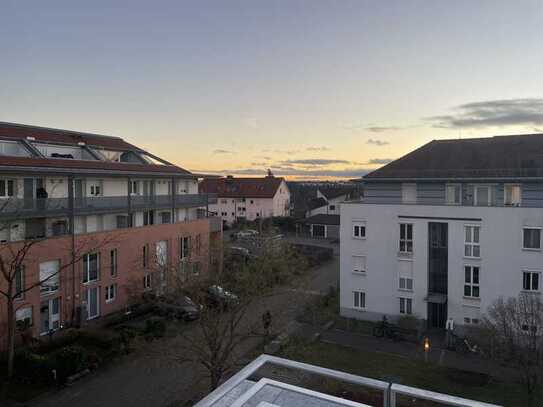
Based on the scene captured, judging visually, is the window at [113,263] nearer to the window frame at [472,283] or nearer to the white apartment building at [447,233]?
the white apartment building at [447,233]

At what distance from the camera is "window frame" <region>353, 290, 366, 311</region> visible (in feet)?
76.8

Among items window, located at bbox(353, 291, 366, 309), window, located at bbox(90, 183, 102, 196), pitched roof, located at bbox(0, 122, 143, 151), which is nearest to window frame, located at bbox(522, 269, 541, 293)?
window, located at bbox(353, 291, 366, 309)

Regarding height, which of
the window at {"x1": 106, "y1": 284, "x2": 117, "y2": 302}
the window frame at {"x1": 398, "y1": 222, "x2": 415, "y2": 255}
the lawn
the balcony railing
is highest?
the balcony railing

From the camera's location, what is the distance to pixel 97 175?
73.3ft

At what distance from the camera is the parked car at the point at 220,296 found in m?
14.3

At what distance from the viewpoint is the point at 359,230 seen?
2361 centimetres

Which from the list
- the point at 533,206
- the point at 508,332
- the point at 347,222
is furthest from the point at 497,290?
the point at 347,222

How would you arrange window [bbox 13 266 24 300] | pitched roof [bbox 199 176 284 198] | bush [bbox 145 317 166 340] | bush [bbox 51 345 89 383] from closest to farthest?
bush [bbox 51 345 89 383], window [bbox 13 266 24 300], bush [bbox 145 317 166 340], pitched roof [bbox 199 176 284 198]

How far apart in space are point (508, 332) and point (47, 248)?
18.9m

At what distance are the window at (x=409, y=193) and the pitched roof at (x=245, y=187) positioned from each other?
38744mm

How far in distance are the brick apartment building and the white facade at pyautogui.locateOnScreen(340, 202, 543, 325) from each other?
8436 millimetres

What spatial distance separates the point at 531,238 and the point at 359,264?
27.0 ft

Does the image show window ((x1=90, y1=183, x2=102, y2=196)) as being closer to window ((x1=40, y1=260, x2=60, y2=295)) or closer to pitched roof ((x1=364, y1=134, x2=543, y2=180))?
window ((x1=40, y1=260, x2=60, y2=295))

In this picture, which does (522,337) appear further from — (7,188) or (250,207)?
(250,207)
